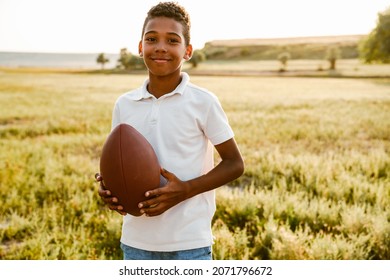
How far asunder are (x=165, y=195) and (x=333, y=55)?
96.2 ft

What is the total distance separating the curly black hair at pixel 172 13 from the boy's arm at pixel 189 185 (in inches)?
Result: 19.2

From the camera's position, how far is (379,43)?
883 inches

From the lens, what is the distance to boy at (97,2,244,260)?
1639mm

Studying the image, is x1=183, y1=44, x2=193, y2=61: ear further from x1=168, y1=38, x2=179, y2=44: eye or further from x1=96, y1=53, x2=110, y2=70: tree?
x1=96, y1=53, x2=110, y2=70: tree

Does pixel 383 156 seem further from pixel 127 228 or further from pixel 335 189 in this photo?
pixel 127 228

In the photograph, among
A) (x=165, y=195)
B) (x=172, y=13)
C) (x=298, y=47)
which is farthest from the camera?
(x=298, y=47)

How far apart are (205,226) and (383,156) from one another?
164 inches

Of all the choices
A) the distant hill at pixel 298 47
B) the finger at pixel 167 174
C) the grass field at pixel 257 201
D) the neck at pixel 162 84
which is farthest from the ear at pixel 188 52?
the distant hill at pixel 298 47

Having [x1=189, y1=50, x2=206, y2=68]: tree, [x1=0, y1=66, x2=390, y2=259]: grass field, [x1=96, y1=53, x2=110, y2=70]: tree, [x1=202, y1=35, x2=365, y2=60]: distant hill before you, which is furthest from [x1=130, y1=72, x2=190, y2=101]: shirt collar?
[x1=189, y1=50, x2=206, y2=68]: tree

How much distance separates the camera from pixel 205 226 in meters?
1.68

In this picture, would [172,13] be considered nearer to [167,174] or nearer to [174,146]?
Answer: [174,146]

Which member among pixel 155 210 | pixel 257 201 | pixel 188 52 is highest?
pixel 188 52

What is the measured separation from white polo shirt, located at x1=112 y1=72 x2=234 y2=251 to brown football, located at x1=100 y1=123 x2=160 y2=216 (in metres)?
0.05

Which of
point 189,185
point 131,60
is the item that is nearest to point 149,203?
point 189,185
